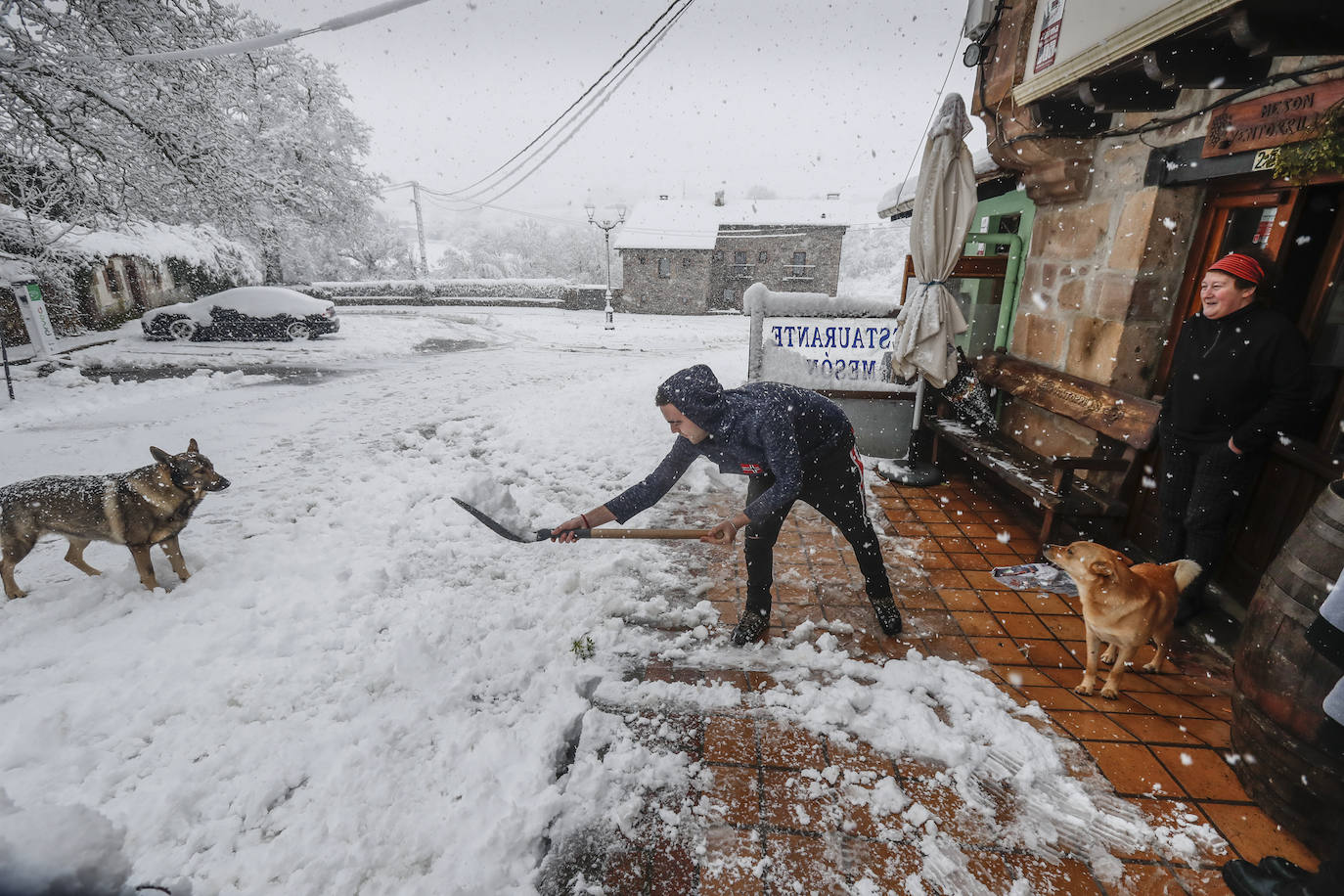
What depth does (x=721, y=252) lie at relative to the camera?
32.3 m

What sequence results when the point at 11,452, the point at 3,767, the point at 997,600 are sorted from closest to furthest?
the point at 3,767, the point at 997,600, the point at 11,452

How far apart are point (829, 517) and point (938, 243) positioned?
130 inches

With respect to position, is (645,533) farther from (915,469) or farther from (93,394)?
(93,394)

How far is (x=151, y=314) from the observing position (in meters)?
14.2

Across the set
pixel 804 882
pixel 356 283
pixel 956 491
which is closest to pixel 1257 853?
pixel 804 882

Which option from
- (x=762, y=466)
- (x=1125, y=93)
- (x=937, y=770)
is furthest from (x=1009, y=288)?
(x=937, y=770)

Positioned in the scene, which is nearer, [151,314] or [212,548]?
[212,548]

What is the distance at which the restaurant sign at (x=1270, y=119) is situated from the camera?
8.94 feet

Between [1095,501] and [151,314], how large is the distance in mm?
19355

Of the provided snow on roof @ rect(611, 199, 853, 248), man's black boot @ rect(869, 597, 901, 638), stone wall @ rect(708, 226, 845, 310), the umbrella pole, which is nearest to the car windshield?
the umbrella pole

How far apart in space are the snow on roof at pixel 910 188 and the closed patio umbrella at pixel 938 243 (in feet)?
0.58

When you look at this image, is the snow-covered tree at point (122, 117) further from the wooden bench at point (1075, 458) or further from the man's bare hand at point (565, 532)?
the wooden bench at point (1075, 458)

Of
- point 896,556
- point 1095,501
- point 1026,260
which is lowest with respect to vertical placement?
point 896,556

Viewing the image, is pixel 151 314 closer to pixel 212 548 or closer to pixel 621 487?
pixel 212 548
